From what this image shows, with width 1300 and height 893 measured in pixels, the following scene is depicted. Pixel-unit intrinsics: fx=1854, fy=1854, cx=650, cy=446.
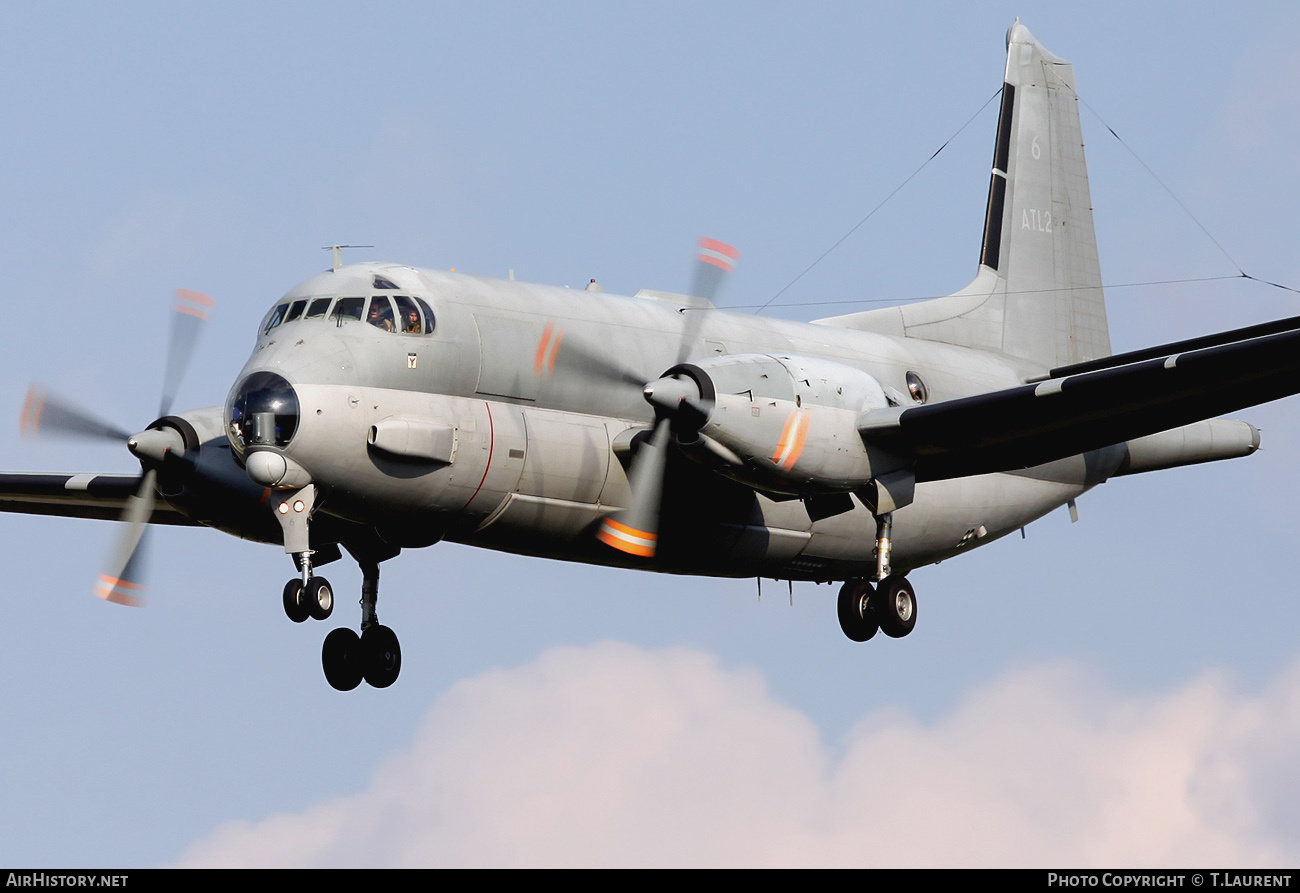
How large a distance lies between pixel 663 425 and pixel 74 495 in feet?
28.6

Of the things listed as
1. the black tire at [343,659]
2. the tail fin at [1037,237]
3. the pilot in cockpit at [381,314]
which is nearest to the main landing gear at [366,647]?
the black tire at [343,659]

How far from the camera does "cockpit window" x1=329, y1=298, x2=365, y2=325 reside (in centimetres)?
2161

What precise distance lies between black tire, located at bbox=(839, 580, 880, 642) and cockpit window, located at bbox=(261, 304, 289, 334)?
919cm

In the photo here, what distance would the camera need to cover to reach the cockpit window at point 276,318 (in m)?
22.1

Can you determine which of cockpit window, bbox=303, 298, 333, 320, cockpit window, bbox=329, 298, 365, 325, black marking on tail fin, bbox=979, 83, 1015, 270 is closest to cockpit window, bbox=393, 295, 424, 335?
cockpit window, bbox=329, 298, 365, 325

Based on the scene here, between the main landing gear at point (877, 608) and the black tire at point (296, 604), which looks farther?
the main landing gear at point (877, 608)

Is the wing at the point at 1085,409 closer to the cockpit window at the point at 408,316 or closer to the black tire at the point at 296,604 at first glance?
the cockpit window at the point at 408,316

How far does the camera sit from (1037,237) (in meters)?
32.3

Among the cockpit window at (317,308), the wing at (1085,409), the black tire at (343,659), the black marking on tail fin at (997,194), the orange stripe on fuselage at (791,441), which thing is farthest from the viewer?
the black marking on tail fin at (997,194)

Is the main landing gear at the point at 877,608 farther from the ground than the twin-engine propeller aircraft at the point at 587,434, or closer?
closer

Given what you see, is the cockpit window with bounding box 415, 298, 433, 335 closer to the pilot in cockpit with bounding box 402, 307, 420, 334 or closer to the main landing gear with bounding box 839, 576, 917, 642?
the pilot in cockpit with bounding box 402, 307, 420, 334

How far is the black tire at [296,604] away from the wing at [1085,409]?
7064 mm

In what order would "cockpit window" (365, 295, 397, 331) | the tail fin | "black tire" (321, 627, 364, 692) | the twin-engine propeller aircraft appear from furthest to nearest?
the tail fin
"black tire" (321, 627, 364, 692)
"cockpit window" (365, 295, 397, 331)
the twin-engine propeller aircraft
